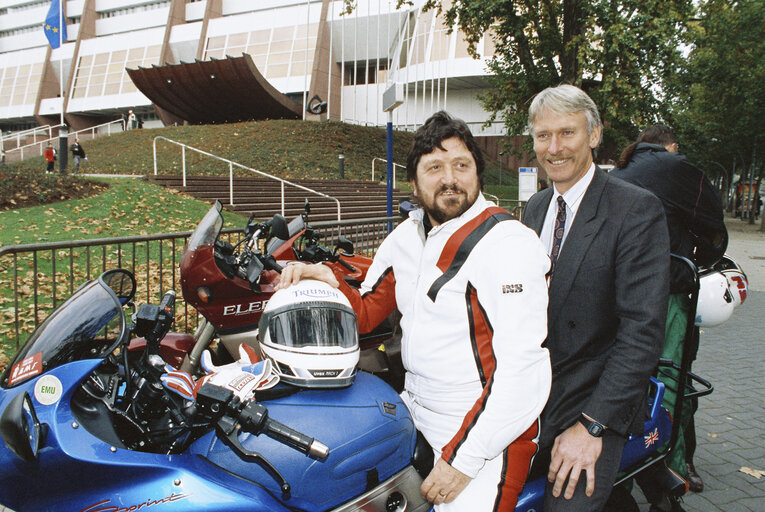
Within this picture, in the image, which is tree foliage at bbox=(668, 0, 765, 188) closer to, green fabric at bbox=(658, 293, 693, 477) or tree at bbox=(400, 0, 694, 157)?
tree at bbox=(400, 0, 694, 157)

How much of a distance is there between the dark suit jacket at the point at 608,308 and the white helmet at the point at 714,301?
133 cm

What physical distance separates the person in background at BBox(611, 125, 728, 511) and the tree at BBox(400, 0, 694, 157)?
512 inches

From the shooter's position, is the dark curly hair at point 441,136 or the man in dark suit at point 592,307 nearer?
the man in dark suit at point 592,307

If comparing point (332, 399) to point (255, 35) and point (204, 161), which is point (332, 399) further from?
point (255, 35)

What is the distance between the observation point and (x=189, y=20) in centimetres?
5019

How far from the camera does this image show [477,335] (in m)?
1.84

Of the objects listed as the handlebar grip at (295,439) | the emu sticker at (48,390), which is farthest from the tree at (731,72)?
the emu sticker at (48,390)

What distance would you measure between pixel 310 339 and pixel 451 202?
732 millimetres

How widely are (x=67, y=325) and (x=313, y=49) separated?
4310cm

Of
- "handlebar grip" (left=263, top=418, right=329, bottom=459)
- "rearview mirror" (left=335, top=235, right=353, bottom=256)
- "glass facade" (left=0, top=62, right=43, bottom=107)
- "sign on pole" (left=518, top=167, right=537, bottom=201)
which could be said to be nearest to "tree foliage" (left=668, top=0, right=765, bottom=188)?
"sign on pole" (left=518, top=167, right=537, bottom=201)

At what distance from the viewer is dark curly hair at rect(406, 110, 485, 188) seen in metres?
2.05

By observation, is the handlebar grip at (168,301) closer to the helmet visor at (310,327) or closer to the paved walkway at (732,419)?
the helmet visor at (310,327)

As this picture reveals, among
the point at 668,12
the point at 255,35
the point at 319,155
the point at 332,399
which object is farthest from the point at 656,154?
the point at 255,35

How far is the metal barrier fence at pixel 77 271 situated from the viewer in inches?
187
